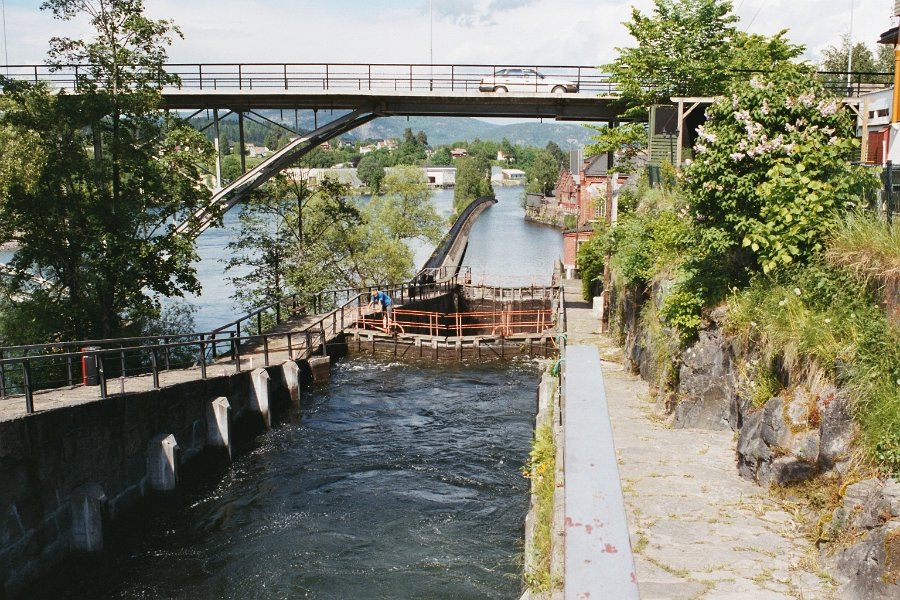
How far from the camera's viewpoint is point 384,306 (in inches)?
1273

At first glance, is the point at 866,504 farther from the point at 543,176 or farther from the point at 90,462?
the point at 543,176

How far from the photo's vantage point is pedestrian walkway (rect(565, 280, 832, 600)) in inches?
301

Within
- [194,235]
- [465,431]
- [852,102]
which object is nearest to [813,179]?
[852,102]

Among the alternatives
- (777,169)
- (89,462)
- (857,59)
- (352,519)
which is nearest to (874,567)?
(777,169)

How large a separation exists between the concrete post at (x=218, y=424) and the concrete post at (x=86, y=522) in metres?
4.76

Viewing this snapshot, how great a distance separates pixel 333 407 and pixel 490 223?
298 feet

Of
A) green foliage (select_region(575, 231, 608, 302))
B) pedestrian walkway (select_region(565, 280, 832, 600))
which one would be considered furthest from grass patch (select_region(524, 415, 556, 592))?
green foliage (select_region(575, 231, 608, 302))

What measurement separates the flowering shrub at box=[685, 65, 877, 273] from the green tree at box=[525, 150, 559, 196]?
12993cm

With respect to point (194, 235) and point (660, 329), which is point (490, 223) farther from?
point (660, 329)

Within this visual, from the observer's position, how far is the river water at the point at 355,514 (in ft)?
41.0

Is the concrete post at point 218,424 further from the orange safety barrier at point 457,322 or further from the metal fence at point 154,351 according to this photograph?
the orange safety barrier at point 457,322

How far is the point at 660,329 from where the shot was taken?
1512 cm

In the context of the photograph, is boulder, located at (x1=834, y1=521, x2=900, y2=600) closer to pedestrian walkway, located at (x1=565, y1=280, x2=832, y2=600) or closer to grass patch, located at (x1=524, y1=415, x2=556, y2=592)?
pedestrian walkway, located at (x1=565, y1=280, x2=832, y2=600)

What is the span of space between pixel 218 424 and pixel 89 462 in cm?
450
